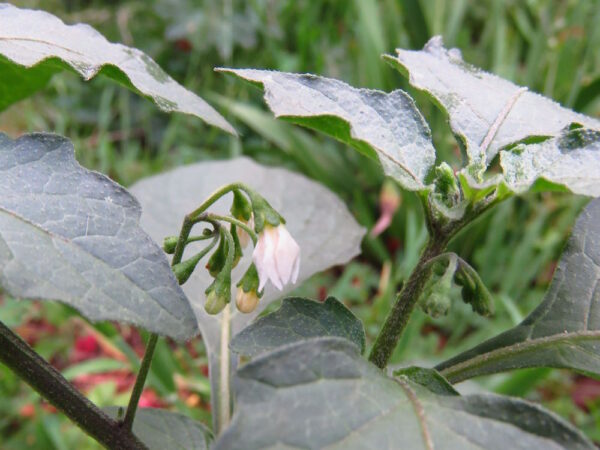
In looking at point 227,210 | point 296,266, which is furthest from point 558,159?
point 227,210

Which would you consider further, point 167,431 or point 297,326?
point 167,431

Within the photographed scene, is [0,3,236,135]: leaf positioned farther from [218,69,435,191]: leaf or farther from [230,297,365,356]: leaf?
[230,297,365,356]: leaf

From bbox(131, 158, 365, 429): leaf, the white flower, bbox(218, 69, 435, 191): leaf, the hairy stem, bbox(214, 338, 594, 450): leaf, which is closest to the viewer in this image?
bbox(214, 338, 594, 450): leaf

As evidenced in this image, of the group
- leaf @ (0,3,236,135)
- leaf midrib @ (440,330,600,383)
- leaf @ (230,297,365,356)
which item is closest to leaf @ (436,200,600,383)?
leaf midrib @ (440,330,600,383)

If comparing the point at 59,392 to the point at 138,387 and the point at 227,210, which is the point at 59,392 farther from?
the point at 227,210

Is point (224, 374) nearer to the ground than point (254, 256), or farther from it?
nearer to the ground

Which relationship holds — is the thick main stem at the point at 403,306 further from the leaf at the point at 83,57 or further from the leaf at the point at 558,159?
the leaf at the point at 83,57
